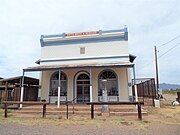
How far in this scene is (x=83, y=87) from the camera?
15.3m

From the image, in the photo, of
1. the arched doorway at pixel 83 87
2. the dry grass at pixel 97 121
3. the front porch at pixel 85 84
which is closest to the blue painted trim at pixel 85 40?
the front porch at pixel 85 84

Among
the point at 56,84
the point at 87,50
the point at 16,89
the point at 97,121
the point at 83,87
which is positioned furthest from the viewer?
the point at 87,50

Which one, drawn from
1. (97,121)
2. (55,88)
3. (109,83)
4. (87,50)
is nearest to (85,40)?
(87,50)

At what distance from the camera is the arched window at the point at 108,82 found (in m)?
14.6

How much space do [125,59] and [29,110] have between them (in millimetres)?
8351

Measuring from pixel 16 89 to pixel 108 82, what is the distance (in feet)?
23.6

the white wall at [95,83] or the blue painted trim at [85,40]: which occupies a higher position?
the blue painted trim at [85,40]

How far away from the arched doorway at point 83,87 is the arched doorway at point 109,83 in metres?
1.12

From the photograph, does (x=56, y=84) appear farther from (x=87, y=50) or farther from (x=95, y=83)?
(x=87, y=50)

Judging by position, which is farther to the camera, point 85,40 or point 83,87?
point 85,40

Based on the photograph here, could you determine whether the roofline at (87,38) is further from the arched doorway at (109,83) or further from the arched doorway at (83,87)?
the arched doorway at (83,87)

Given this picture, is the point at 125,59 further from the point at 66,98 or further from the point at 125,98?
the point at 66,98

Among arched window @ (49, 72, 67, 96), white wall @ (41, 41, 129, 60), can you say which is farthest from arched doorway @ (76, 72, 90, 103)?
white wall @ (41, 41, 129, 60)

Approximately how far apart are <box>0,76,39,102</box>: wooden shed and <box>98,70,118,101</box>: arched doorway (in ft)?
→ 18.3
